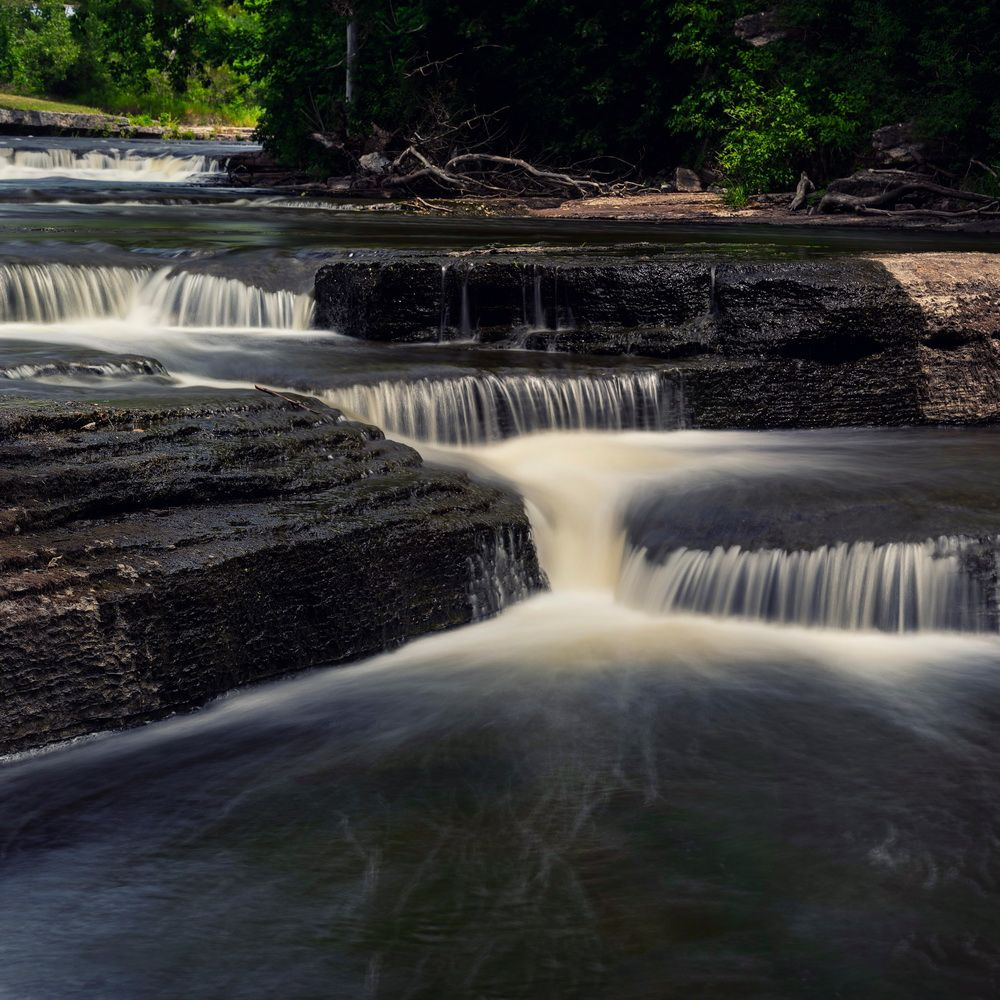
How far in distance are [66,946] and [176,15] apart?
32305mm

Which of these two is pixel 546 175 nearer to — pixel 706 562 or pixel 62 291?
pixel 62 291

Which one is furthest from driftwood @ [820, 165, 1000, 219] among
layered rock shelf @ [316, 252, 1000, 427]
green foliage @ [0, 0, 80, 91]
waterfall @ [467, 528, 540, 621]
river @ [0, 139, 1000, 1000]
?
green foliage @ [0, 0, 80, 91]

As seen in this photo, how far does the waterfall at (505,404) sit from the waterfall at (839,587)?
185 centimetres

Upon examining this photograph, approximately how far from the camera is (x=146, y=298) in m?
10.0

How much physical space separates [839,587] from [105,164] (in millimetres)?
21628

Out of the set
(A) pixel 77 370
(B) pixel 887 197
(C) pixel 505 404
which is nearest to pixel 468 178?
(B) pixel 887 197

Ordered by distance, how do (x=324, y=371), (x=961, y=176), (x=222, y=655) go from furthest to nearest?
(x=961, y=176)
(x=324, y=371)
(x=222, y=655)

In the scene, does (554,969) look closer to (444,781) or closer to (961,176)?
(444,781)

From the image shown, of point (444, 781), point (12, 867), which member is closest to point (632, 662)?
point (444, 781)

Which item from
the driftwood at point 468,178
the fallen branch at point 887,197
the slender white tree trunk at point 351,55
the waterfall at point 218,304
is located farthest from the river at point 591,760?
the slender white tree trunk at point 351,55

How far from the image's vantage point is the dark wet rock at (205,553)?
15.8ft

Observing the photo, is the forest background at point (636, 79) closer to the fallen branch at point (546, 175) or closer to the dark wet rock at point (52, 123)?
the fallen branch at point (546, 175)

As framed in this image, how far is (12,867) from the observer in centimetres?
402

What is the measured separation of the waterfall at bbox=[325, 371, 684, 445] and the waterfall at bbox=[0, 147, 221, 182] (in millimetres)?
17658
